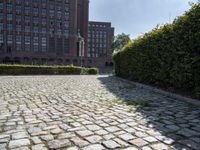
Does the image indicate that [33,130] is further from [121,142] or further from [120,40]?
[120,40]

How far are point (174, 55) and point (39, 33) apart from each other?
200 feet

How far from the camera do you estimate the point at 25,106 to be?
18.1 ft

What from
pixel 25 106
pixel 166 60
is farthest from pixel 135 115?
pixel 166 60

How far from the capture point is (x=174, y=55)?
7.66 m

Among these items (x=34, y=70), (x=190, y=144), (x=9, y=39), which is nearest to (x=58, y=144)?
(x=190, y=144)

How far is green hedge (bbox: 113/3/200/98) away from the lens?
21.4 ft

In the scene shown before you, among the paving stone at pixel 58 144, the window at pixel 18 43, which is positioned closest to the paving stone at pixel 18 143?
the paving stone at pixel 58 144

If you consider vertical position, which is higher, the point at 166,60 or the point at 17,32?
the point at 17,32

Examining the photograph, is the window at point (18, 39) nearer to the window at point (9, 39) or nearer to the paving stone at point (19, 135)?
the window at point (9, 39)

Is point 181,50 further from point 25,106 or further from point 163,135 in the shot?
point 25,106

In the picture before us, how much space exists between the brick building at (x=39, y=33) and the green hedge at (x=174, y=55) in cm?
5355

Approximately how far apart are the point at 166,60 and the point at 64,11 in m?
61.7

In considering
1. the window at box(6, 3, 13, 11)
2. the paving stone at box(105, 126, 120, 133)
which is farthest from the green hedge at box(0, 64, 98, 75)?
the window at box(6, 3, 13, 11)

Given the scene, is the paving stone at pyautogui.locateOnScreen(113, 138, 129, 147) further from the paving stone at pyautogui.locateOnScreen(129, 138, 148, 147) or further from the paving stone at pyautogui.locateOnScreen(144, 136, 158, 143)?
the paving stone at pyautogui.locateOnScreen(144, 136, 158, 143)
